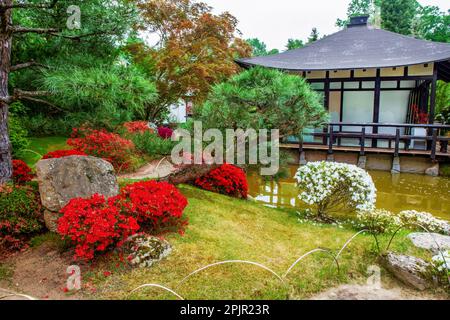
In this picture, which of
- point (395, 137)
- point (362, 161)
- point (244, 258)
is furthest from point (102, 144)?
point (395, 137)

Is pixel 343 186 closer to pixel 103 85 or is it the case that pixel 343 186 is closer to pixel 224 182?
pixel 224 182

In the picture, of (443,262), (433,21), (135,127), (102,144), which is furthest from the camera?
(433,21)

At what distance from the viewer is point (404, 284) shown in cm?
325

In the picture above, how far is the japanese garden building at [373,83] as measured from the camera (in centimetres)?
1116

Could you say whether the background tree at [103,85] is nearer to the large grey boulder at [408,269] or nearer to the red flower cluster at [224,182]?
the red flower cluster at [224,182]

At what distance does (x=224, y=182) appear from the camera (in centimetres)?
612

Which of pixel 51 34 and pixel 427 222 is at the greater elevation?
pixel 51 34

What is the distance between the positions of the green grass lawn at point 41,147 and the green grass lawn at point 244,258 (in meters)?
3.78

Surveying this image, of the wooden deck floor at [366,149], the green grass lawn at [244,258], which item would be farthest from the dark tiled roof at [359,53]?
the green grass lawn at [244,258]

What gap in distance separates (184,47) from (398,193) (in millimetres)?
7313

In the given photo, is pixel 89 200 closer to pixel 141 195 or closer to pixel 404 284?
pixel 141 195

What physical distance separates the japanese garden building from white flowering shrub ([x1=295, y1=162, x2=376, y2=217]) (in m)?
5.73

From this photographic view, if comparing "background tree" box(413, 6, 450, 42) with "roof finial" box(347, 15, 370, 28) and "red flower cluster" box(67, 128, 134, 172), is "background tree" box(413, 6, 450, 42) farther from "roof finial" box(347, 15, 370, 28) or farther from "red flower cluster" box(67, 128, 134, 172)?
"red flower cluster" box(67, 128, 134, 172)

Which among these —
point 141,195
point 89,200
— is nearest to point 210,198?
point 141,195
